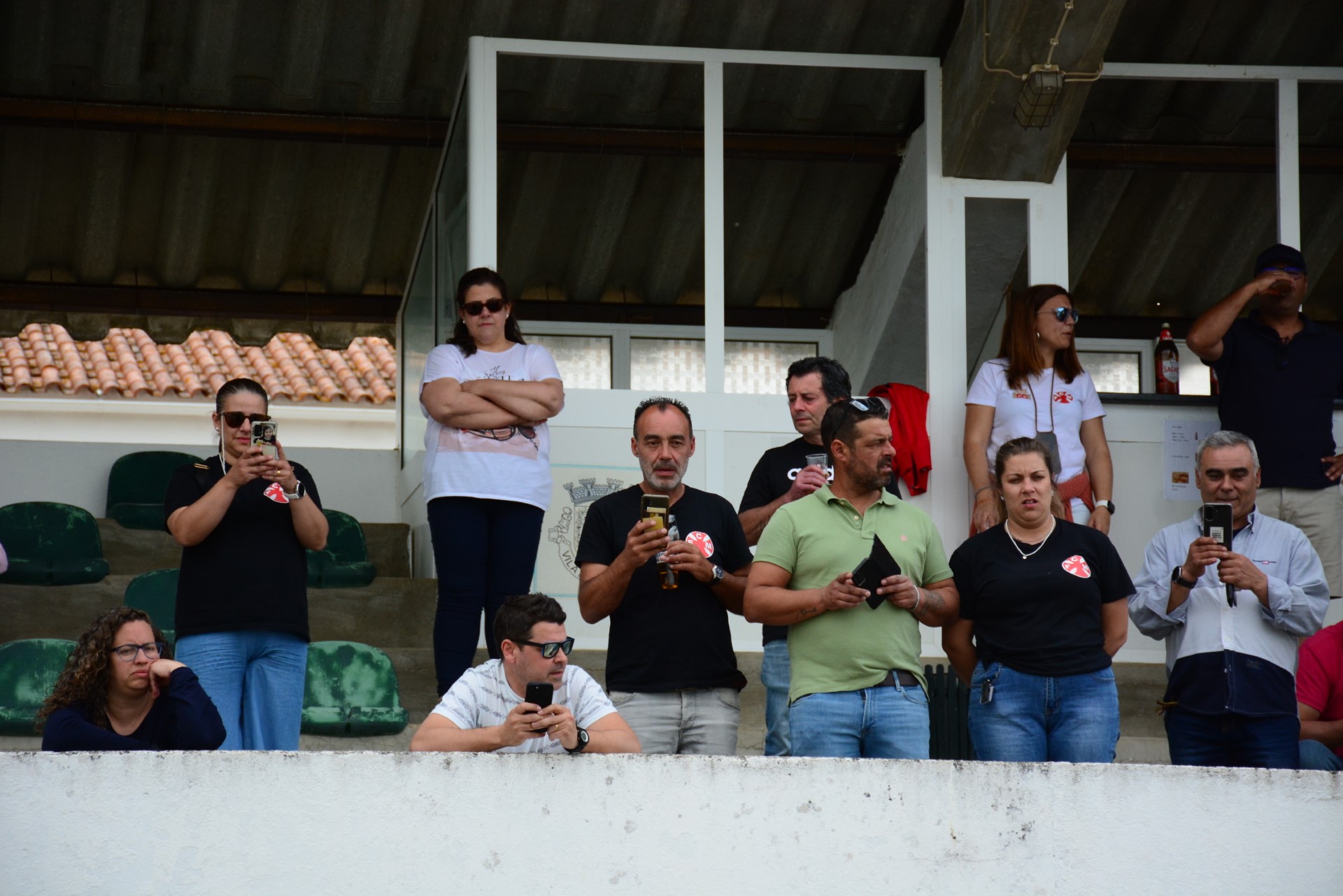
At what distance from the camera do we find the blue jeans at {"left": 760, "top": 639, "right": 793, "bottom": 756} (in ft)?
13.8

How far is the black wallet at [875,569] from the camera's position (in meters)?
3.80

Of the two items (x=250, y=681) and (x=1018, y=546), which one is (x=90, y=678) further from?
(x=1018, y=546)

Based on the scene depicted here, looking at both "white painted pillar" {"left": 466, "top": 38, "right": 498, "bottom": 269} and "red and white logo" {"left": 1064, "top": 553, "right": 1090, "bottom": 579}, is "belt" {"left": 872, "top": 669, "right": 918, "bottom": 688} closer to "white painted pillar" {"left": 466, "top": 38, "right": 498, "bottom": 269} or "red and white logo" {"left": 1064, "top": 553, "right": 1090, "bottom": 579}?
"red and white logo" {"left": 1064, "top": 553, "right": 1090, "bottom": 579}

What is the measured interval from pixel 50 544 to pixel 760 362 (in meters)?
3.92

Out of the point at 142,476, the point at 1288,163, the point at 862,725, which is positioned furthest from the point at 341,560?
the point at 1288,163

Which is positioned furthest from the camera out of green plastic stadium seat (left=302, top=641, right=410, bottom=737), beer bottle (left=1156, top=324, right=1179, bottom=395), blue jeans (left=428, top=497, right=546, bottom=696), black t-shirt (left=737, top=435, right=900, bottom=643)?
beer bottle (left=1156, top=324, right=1179, bottom=395)

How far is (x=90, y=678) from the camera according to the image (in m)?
3.93

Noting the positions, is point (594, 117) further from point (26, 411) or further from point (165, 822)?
point (165, 822)

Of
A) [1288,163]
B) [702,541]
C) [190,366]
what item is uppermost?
[190,366]

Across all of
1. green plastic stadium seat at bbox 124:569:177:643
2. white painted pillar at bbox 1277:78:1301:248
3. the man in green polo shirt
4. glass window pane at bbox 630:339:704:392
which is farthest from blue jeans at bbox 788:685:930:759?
glass window pane at bbox 630:339:704:392

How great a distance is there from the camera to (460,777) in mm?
3400

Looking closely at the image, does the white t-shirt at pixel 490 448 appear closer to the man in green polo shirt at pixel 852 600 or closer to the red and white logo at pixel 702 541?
the red and white logo at pixel 702 541

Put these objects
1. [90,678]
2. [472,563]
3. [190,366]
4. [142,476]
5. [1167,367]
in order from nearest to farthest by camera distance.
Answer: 1. [90,678]
2. [472,563]
3. [1167,367]
4. [142,476]
5. [190,366]

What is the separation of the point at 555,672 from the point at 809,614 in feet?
1.92
